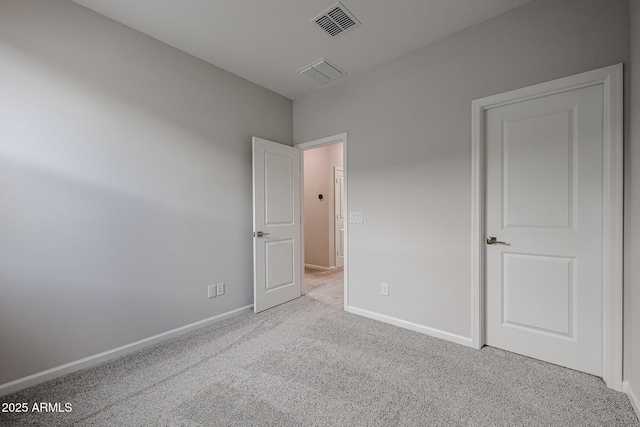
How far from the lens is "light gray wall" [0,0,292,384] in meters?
1.73

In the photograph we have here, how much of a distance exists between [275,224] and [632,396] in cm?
309

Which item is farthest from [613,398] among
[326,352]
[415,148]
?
[415,148]

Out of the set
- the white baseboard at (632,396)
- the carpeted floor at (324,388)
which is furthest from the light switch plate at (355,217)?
the white baseboard at (632,396)

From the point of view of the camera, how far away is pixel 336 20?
2.12 metres

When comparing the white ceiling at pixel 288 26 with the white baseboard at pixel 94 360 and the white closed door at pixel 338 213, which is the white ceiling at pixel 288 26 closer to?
the white baseboard at pixel 94 360

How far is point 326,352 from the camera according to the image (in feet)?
7.10

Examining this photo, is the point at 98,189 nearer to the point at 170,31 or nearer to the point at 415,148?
the point at 170,31

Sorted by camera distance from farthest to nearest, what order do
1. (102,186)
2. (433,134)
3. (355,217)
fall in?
(355,217), (433,134), (102,186)

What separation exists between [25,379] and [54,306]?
1.53 feet

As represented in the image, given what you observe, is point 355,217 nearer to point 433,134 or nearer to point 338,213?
point 433,134

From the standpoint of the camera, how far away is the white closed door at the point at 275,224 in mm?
3031

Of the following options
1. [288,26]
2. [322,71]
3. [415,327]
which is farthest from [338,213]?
[288,26]

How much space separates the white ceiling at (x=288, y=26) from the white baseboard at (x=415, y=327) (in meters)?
2.67

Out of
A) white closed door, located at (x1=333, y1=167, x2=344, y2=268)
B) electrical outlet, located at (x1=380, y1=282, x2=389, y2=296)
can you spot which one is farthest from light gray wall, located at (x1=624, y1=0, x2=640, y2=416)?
white closed door, located at (x1=333, y1=167, x2=344, y2=268)
